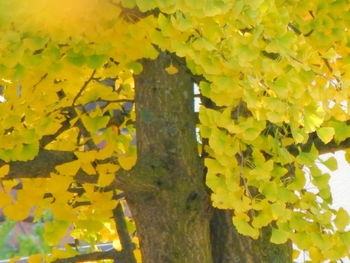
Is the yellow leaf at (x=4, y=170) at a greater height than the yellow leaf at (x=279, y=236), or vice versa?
the yellow leaf at (x=4, y=170)

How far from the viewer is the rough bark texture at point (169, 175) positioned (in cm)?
323

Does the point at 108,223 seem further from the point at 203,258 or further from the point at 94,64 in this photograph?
the point at 94,64

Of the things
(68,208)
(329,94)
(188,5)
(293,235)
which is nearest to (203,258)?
(68,208)

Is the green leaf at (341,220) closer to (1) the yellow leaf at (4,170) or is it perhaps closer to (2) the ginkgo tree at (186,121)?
(2) the ginkgo tree at (186,121)

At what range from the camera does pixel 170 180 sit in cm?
322

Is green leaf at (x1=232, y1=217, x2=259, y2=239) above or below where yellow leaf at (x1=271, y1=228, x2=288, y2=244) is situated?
above

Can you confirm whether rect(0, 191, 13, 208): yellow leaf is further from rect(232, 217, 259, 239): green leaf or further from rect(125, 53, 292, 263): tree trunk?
rect(232, 217, 259, 239): green leaf

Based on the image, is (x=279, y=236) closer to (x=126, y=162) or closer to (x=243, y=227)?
(x=243, y=227)

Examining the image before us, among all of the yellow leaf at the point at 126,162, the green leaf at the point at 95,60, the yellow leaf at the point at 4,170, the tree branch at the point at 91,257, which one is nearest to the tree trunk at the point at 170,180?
the yellow leaf at the point at 126,162

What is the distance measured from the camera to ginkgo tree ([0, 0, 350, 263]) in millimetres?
2150

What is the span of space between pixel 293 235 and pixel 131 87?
70.4 inches

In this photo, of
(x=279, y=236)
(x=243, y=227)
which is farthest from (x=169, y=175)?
(x=279, y=236)

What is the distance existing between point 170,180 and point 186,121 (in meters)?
0.29

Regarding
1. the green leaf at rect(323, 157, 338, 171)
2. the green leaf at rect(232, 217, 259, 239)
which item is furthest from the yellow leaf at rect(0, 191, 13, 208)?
the green leaf at rect(323, 157, 338, 171)
